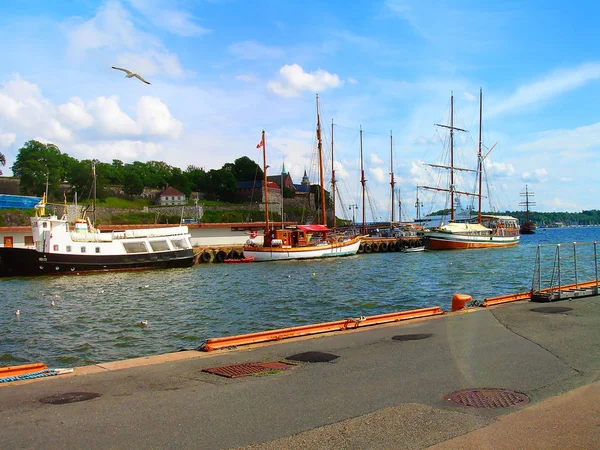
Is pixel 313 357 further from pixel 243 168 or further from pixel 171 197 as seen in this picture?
pixel 243 168

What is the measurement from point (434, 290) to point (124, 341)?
17181mm

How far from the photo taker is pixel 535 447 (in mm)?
5984

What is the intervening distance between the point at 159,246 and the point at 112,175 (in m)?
91.9

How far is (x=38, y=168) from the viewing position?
112438mm

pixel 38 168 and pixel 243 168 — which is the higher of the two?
pixel 243 168

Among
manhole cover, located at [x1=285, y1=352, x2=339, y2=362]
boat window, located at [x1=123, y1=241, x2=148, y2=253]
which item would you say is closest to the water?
boat window, located at [x1=123, y1=241, x2=148, y2=253]

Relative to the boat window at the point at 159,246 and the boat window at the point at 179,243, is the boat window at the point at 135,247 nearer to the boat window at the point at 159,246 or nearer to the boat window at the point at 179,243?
the boat window at the point at 159,246

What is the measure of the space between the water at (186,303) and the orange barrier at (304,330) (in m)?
4.20

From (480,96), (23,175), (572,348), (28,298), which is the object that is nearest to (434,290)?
(572,348)

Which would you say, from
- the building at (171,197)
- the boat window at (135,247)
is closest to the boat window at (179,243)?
the boat window at (135,247)

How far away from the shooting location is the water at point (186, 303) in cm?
1767

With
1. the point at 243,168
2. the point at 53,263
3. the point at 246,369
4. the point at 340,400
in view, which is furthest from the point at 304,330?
the point at 243,168

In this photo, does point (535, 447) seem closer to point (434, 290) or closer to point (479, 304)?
point (479, 304)

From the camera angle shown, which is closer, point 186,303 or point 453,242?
point 186,303
